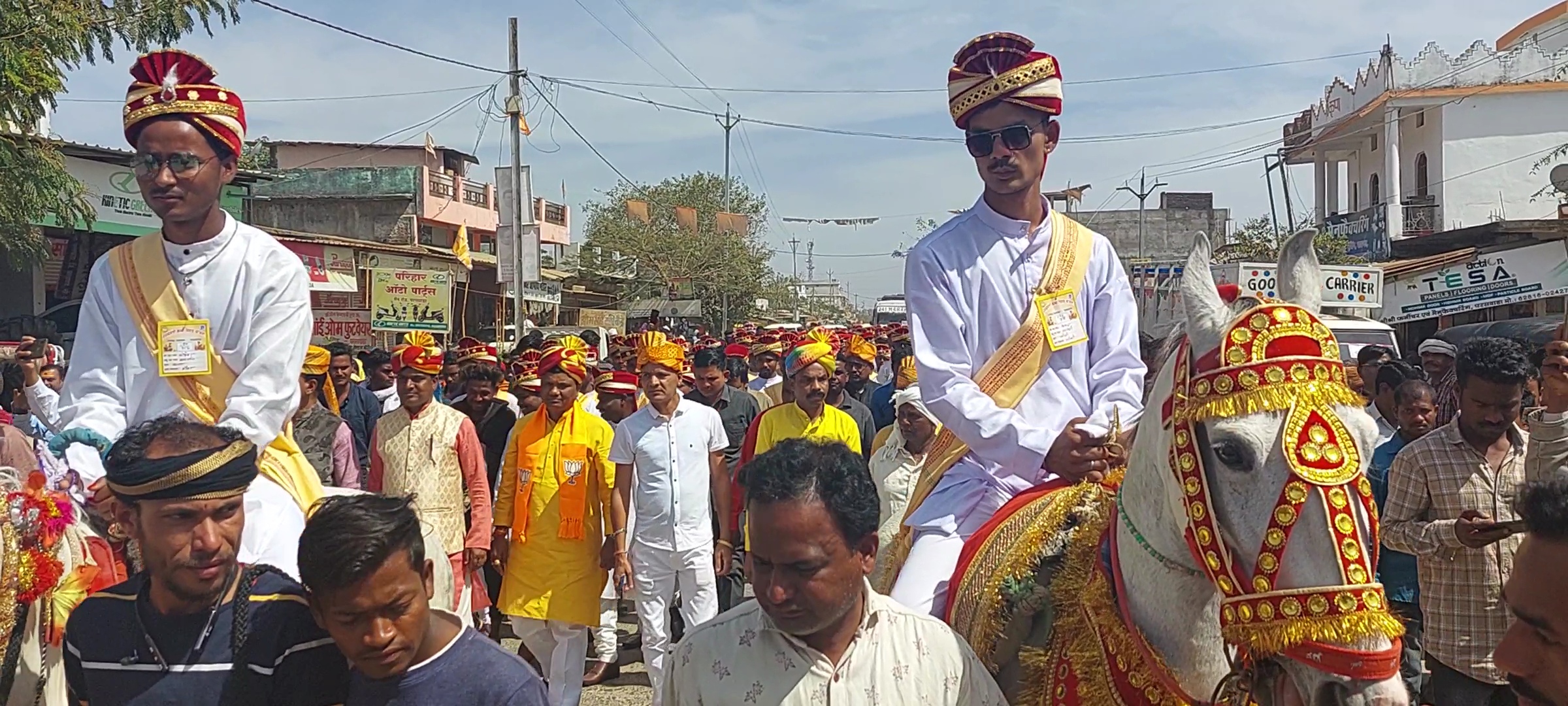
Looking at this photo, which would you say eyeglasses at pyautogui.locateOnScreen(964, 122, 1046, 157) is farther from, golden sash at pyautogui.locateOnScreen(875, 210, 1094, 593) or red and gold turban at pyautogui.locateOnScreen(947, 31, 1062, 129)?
golden sash at pyautogui.locateOnScreen(875, 210, 1094, 593)

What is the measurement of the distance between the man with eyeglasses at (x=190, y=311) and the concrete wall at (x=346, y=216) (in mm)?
30892

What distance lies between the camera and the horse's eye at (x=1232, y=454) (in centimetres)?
255

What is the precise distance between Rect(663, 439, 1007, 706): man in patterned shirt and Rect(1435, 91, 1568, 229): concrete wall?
3493 cm


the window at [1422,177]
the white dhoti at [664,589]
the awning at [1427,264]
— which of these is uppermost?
the window at [1422,177]

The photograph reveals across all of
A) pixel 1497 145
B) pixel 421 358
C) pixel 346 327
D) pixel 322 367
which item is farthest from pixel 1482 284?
pixel 346 327

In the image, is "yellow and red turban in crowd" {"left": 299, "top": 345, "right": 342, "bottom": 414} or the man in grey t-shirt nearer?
the man in grey t-shirt

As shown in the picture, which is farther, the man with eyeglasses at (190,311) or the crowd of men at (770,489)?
the man with eyeglasses at (190,311)

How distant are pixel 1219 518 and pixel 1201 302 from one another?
55 centimetres

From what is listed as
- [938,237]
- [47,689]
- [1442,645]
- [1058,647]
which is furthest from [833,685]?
[1442,645]

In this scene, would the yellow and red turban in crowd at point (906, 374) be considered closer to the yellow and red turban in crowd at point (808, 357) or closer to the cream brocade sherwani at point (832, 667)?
the yellow and red turban in crowd at point (808, 357)

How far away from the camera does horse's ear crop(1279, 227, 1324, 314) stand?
2.87m

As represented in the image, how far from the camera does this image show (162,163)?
12.7ft

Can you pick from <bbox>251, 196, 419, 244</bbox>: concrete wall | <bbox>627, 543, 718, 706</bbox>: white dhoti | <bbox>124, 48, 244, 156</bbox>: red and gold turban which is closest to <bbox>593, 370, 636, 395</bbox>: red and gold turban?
<bbox>627, 543, 718, 706</bbox>: white dhoti

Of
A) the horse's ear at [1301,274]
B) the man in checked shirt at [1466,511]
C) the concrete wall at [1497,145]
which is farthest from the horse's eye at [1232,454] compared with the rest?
the concrete wall at [1497,145]
